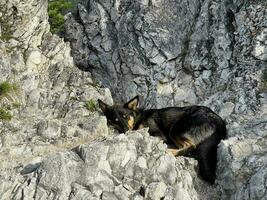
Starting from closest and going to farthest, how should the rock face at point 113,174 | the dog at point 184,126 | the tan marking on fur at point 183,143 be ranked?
the rock face at point 113,174 → the dog at point 184,126 → the tan marking on fur at point 183,143

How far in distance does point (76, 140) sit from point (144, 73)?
4574mm

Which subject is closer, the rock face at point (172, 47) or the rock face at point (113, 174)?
the rock face at point (113, 174)

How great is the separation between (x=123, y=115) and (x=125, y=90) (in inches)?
154

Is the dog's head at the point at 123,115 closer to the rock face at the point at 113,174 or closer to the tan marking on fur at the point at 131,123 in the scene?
the tan marking on fur at the point at 131,123

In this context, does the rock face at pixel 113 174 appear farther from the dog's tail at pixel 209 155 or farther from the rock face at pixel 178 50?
the rock face at pixel 178 50

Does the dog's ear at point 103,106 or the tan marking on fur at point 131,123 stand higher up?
the dog's ear at point 103,106

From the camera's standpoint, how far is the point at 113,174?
899 centimetres

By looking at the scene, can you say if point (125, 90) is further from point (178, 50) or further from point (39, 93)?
point (39, 93)

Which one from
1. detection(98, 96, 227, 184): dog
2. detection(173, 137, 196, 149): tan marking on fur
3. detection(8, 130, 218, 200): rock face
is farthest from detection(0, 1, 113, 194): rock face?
detection(173, 137, 196, 149): tan marking on fur

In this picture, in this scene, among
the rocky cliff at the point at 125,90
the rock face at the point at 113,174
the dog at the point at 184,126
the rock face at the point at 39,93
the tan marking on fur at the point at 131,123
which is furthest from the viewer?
the tan marking on fur at the point at 131,123

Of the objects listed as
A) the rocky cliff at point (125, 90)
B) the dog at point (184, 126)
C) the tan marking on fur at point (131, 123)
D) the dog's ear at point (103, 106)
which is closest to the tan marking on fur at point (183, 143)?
the dog at point (184, 126)

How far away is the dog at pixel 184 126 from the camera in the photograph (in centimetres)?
1033

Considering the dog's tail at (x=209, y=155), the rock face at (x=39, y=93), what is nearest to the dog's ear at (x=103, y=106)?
the rock face at (x=39, y=93)

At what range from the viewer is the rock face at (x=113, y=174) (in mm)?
8586
